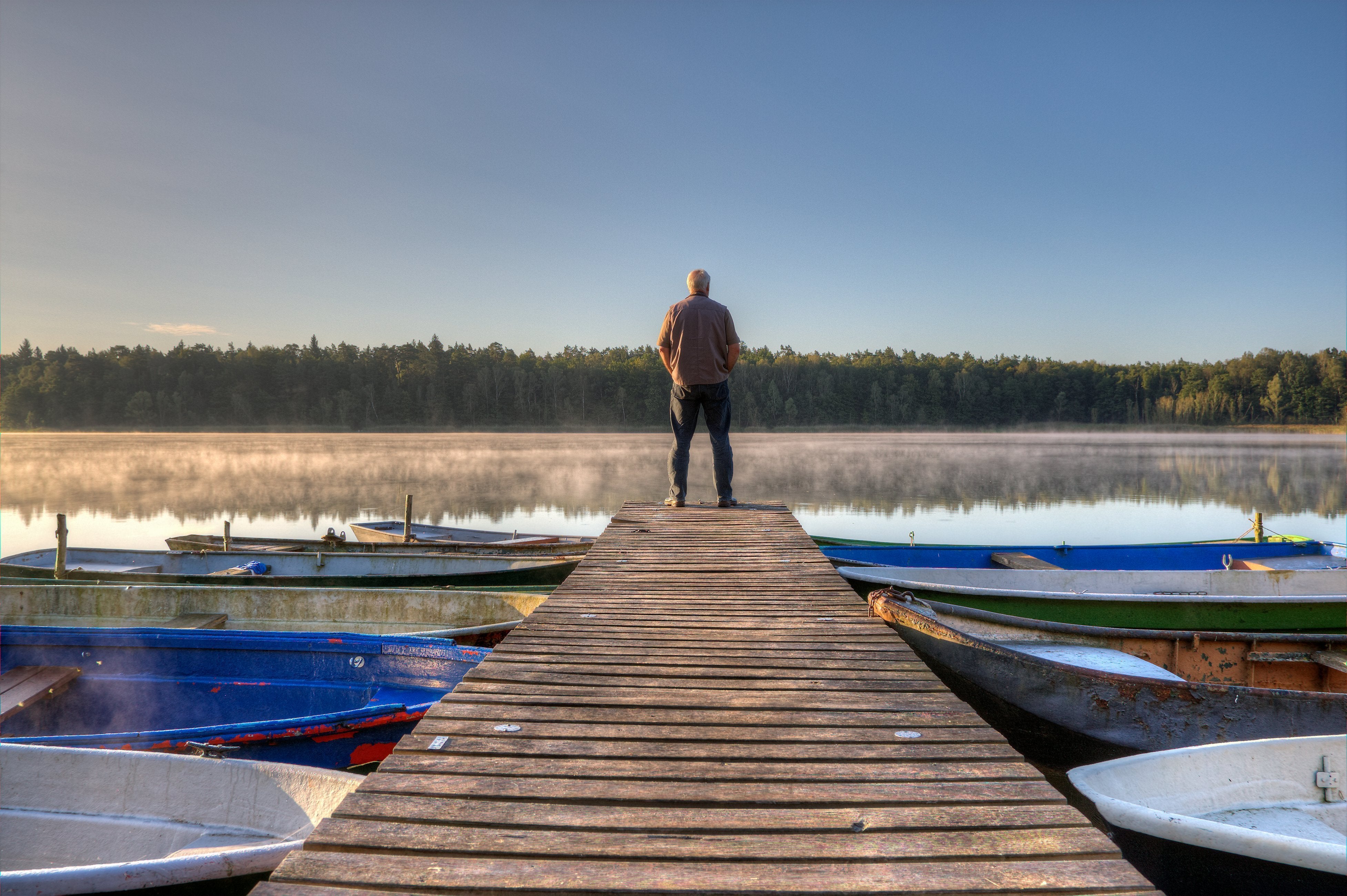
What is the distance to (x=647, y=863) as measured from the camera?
1.74 metres

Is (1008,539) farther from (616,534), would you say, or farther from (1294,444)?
(1294,444)

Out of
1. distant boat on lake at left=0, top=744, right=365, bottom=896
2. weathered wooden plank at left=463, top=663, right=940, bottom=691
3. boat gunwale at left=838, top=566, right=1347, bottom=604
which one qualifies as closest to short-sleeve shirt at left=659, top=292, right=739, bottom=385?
boat gunwale at left=838, top=566, right=1347, bottom=604

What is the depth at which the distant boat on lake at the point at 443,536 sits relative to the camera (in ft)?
37.1

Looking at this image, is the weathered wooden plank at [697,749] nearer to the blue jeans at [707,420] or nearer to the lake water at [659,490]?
the blue jeans at [707,420]

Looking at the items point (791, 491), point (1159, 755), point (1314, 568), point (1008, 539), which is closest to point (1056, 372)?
point (791, 491)

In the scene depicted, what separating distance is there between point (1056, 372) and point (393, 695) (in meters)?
108

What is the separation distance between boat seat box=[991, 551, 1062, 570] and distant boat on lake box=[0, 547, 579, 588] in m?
5.11

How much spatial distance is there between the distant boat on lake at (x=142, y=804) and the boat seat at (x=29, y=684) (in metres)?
1.65

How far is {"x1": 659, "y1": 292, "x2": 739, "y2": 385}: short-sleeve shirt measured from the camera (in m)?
6.90

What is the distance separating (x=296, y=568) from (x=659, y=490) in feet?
51.9

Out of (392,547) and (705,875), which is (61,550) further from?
(705,875)

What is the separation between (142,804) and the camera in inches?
131

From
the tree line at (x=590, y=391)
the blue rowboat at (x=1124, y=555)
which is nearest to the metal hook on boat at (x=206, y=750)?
the blue rowboat at (x=1124, y=555)

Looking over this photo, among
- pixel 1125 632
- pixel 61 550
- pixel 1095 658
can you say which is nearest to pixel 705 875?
pixel 1095 658
